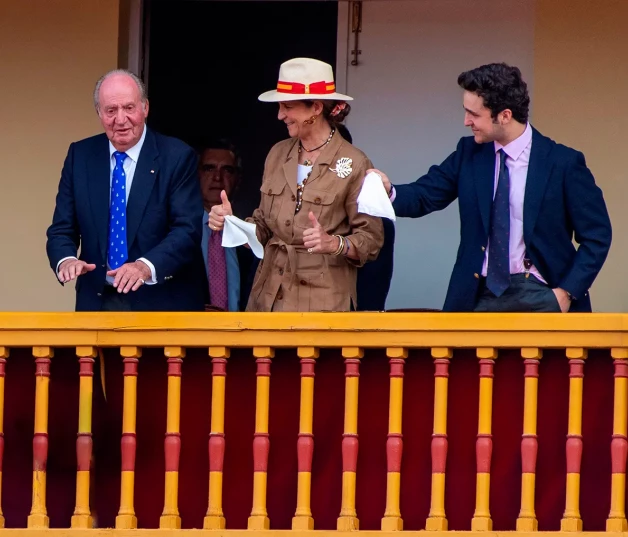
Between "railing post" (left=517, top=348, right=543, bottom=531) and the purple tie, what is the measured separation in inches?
74.6

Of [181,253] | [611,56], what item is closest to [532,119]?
[611,56]

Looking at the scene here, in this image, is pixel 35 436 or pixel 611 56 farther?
pixel 611 56

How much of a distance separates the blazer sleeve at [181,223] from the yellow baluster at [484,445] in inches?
51.1

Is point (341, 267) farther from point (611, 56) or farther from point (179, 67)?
point (179, 67)

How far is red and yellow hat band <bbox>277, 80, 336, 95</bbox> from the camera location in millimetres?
7023

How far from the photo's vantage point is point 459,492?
21.0 feet

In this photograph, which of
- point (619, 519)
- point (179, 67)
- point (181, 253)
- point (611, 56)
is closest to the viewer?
point (619, 519)

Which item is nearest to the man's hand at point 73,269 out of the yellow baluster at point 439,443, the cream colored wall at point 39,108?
the yellow baluster at point 439,443

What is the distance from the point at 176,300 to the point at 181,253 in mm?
302

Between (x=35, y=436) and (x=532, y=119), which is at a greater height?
(x=532, y=119)

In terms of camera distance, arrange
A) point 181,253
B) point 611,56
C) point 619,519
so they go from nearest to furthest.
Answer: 1. point 619,519
2. point 181,253
3. point 611,56

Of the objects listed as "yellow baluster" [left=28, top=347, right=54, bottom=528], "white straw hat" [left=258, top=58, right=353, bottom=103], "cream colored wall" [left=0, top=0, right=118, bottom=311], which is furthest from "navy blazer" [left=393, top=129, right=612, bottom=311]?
"cream colored wall" [left=0, top=0, right=118, bottom=311]

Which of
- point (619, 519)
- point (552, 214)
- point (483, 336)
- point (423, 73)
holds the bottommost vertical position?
point (619, 519)

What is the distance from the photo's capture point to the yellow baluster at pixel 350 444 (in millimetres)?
6289
